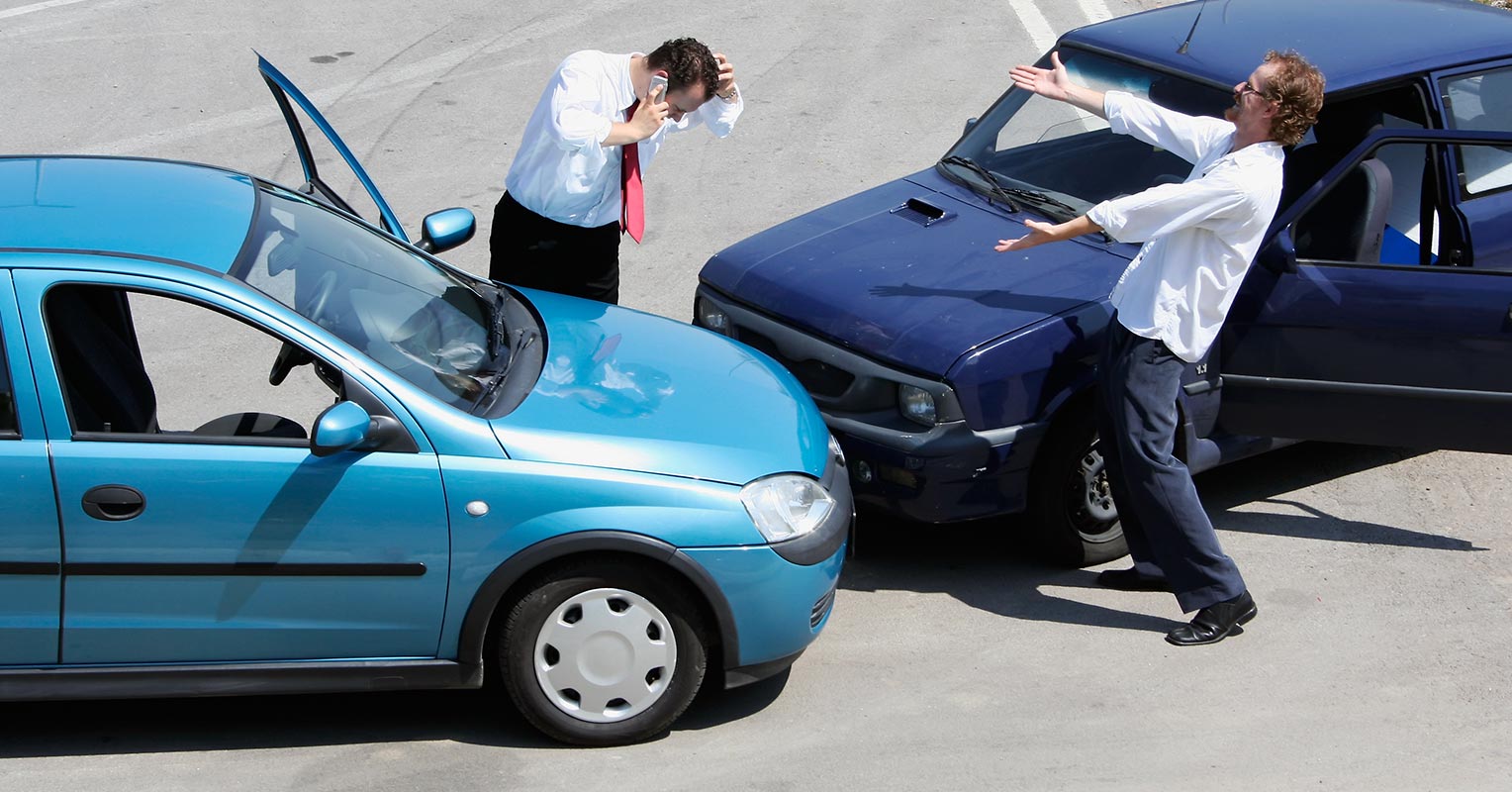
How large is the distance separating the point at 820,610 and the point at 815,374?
126cm

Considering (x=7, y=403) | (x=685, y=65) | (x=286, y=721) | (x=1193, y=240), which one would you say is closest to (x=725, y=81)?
(x=685, y=65)

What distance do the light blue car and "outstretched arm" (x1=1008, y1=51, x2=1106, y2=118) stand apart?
1.92m

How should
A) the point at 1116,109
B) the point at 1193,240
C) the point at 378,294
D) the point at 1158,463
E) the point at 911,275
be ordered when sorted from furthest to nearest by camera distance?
the point at 911,275 → the point at 1116,109 → the point at 1158,463 → the point at 1193,240 → the point at 378,294

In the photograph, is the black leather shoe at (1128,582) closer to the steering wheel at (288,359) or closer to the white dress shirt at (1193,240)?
the white dress shirt at (1193,240)

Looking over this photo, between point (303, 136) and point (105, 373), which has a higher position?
point (303, 136)

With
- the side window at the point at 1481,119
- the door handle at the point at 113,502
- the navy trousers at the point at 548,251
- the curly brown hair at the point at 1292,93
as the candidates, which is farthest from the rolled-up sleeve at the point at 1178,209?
the door handle at the point at 113,502

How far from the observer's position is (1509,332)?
5.76 metres

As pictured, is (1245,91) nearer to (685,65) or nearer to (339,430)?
(685,65)

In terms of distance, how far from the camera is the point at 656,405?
493 cm

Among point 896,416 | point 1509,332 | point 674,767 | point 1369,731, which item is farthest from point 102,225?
point 1509,332

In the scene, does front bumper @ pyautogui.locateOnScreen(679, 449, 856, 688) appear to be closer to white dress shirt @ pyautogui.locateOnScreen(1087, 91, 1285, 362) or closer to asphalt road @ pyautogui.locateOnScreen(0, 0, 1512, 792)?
asphalt road @ pyautogui.locateOnScreen(0, 0, 1512, 792)

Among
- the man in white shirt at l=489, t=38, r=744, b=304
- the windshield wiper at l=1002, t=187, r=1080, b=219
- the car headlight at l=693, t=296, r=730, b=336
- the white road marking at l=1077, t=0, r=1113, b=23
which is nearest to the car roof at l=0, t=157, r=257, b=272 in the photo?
the man in white shirt at l=489, t=38, r=744, b=304

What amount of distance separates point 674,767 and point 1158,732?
5.07ft

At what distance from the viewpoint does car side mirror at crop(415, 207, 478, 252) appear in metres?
6.11
